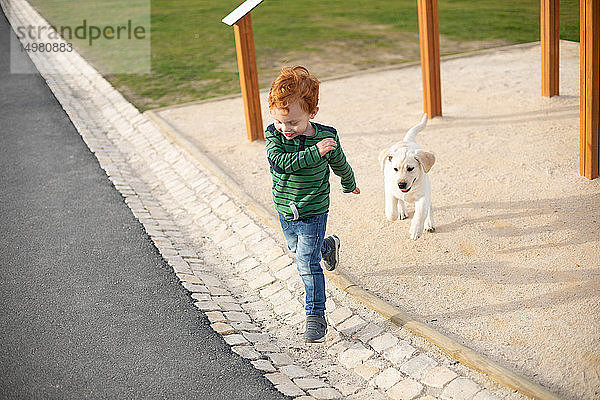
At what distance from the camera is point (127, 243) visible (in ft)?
22.6

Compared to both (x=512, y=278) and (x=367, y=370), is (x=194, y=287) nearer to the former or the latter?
(x=367, y=370)

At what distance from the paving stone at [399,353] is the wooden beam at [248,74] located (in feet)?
16.7

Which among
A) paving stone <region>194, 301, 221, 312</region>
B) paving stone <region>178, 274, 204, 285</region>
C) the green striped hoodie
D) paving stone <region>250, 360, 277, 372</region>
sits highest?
the green striped hoodie

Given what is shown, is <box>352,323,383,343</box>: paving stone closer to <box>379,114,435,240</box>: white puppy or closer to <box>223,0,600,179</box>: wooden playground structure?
<box>379,114,435,240</box>: white puppy

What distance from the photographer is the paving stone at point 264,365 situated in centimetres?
473

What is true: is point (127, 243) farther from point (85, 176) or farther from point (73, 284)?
point (85, 176)

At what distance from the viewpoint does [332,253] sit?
548cm

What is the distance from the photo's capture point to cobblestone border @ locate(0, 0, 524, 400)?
4.45 metres

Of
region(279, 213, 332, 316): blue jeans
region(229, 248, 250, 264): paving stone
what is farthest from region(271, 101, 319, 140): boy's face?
region(229, 248, 250, 264): paving stone

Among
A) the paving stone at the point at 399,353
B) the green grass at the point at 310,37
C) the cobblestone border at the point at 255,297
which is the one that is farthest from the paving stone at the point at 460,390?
the green grass at the point at 310,37

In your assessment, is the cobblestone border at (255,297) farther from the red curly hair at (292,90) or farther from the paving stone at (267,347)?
the red curly hair at (292,90)

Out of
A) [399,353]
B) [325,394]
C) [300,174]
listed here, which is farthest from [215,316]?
[399,353]

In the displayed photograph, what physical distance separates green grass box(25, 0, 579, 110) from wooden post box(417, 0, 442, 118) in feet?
8.28

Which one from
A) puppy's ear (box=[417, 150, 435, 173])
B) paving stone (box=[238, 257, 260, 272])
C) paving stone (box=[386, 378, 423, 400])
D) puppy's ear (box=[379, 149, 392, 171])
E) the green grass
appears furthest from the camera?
the green grass
